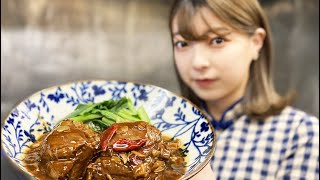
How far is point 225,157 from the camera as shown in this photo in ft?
6.05

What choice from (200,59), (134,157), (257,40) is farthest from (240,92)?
(134,157)

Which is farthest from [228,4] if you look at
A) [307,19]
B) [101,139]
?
[307,19]

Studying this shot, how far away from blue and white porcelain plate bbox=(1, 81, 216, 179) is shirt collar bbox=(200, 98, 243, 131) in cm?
63

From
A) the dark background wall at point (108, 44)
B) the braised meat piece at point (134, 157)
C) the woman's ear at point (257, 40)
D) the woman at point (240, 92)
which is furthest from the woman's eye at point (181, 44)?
the dark background wall at point (108, 44)

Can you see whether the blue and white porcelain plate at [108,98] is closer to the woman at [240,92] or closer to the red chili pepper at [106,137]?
the red chili pepper at [106,137]

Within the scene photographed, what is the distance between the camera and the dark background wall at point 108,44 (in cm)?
240

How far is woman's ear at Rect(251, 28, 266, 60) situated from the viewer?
5.90 ft

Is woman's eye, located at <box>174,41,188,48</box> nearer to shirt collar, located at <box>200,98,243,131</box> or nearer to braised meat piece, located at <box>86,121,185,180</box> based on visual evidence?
shirt collar, located at <box>200,98,243,131</box>

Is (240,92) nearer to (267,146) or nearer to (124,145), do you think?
(267,146)

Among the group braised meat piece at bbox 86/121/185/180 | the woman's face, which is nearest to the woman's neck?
the woman's face

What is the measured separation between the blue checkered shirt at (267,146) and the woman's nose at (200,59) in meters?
0.33

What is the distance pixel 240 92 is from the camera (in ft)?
6.19

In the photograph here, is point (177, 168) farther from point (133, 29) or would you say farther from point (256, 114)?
point (133, 29)

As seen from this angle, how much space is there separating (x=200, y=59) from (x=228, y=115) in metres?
0.38
